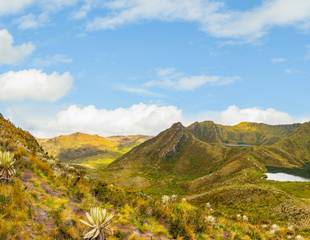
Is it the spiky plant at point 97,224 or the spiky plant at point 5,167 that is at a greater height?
the spiky plant at point 5,167

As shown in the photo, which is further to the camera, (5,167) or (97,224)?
(5,167)

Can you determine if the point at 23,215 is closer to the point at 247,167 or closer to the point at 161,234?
the point at 161,234

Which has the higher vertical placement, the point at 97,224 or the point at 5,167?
the point at 5,167

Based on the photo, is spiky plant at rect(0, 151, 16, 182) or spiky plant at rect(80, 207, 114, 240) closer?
spiky plant at rect(80, 207, 114, 240)

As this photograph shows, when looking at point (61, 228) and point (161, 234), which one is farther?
point (161, 234)

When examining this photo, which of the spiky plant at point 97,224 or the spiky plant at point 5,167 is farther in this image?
the spiky plant at point 5,167

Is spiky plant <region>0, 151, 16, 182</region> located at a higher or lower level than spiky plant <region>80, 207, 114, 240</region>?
higher

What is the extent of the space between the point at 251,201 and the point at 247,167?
236ft

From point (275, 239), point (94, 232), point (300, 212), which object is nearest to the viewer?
point (94, 232)

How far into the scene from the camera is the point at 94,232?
15.6 m

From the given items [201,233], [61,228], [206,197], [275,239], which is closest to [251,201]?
[206,197]

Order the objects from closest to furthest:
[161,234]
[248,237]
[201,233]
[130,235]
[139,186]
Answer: [130,235], [161,234], [201,233], [248,237], [139,186]

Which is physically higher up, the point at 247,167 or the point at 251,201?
the point at 247,167

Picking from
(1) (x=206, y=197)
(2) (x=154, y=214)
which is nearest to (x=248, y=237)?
(2) (x=154, y=214)
